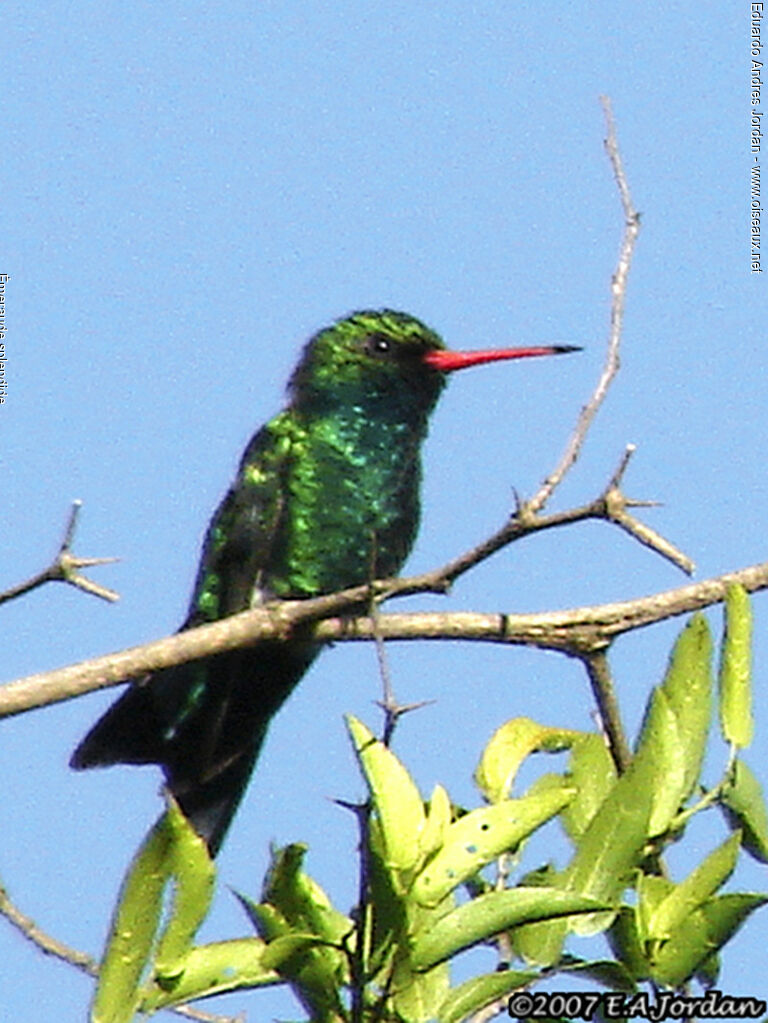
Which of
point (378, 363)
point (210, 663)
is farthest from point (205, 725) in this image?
point (378, 363)

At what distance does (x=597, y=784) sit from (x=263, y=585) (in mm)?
3097

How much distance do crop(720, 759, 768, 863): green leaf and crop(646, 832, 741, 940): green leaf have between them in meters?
0.11

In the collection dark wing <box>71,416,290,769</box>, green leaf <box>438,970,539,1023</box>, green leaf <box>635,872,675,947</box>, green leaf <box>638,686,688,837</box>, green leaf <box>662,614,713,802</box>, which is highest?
dark wing <box>71,416,290,769</box>

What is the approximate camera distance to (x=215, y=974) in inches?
122

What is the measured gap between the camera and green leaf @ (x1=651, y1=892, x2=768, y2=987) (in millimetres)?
3195

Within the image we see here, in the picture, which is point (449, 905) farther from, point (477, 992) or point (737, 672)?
point (737, 672)

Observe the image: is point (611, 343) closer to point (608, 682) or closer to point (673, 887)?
point (608, 682)

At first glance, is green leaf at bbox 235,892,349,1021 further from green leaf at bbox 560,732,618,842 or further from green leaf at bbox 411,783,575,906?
green leaf at bbox 560,732,618,842

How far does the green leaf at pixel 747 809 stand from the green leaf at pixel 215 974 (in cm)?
73

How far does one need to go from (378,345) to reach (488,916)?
4.03m

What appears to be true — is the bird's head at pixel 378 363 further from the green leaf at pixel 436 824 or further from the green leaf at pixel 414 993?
the green leaf at pixel 414 993

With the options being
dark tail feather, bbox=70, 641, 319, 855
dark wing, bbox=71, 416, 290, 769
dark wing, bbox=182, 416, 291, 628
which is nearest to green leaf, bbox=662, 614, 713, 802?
dark tail feather, bbox=70, 641, 319, 855

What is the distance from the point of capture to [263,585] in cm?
652

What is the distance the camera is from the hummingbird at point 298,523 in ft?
20.1
